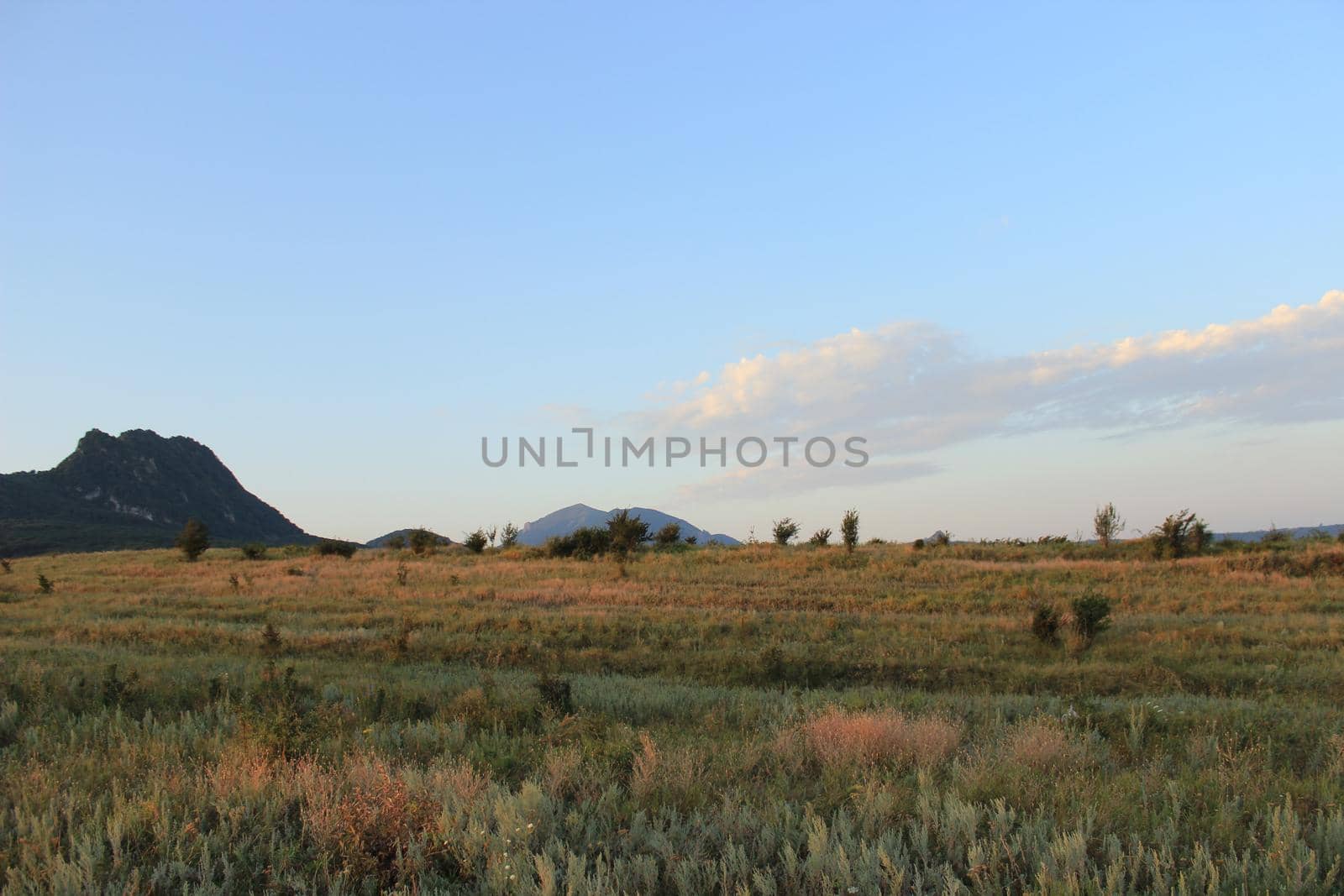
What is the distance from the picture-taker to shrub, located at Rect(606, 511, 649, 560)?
116 ft

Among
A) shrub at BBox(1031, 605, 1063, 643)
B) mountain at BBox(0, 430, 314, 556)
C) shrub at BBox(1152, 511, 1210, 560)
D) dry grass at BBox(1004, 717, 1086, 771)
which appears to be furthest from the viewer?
mountain at BBox(0, 430, 314, 556)

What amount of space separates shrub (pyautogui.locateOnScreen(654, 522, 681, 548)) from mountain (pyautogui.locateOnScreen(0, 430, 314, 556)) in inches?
2356

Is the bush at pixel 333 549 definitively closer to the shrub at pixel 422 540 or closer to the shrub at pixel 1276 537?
the shrub at pixel 422 540

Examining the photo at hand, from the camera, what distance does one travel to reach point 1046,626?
17.1 m

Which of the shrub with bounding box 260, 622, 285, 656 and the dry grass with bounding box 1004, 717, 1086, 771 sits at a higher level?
the dry grass with bounding box 1004, 717, 1086, 771

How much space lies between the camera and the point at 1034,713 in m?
9.52

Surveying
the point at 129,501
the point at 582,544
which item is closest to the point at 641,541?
the point at 582,544

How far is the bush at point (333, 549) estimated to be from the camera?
45.2 m

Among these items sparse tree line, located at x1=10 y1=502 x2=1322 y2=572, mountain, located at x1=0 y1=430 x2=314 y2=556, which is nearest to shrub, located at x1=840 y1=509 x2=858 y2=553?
sparse tree line, located at x1=10 y1=502 x2=1322 y2=572

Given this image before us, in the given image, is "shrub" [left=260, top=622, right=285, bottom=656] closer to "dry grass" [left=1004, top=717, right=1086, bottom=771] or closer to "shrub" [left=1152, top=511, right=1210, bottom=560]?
"dry grass" [left=1004, top=717, right=1086, bottom=771]

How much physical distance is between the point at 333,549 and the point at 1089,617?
4191 cm

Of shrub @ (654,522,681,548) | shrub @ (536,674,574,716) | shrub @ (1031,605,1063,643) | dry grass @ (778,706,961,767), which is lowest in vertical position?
shrub @ (1031,605,1063,643)

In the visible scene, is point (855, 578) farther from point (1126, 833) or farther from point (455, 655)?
point (1126, 833)

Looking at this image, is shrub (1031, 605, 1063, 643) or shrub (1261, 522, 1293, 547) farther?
shrub (1261, 522, 1293, 547)
